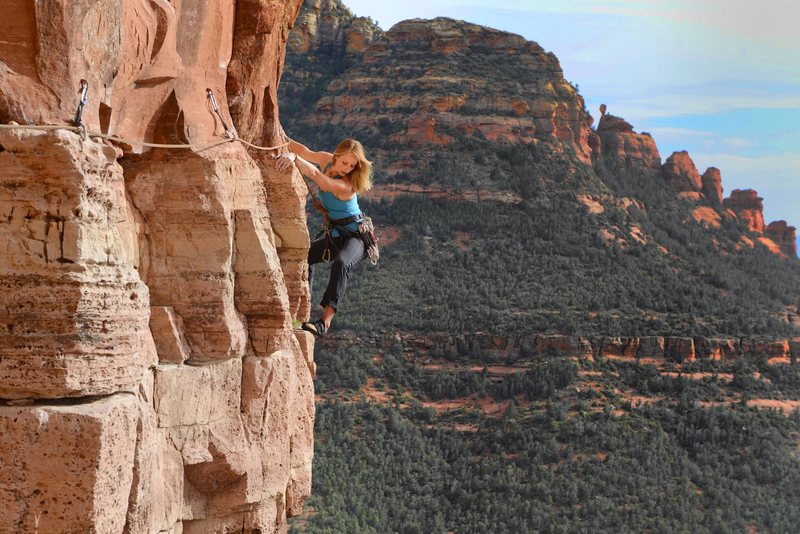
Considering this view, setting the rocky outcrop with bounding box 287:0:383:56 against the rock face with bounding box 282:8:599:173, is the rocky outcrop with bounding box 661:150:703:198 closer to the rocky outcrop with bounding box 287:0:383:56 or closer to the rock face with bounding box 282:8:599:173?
the rock face with bounding box 282:8:599:173

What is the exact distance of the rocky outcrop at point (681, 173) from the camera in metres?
83.9

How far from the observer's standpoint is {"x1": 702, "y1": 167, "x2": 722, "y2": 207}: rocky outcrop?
84.8 meters

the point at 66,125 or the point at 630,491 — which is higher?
the point at 66,125

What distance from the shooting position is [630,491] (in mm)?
43125

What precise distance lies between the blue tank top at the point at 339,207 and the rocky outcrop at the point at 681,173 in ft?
245

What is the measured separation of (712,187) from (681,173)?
279 centimetres

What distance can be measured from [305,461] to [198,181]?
163 inches

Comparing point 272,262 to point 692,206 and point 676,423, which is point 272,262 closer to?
point 676,423

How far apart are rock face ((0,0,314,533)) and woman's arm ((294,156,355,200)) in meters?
0.34

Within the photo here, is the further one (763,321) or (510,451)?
(763,321)

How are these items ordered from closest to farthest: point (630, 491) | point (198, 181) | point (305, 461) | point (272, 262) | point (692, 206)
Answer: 1. point (198, 181)
2. point (272, 262)
3. point (305, 461)
4. point (630, 491)
5. point (692, 206)

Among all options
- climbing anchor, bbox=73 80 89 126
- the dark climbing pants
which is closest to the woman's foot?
the dark climbing pants

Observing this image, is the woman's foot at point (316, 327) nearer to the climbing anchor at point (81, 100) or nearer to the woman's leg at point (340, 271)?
the woman's leg at point (340, 271)

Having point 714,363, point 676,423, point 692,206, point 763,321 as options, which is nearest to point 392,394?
point 676,423
